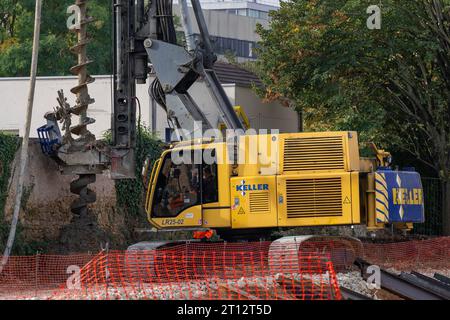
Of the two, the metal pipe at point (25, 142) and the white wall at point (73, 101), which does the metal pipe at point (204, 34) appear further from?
the white wall at point (73, 101)

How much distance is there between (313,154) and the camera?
68.0 feet

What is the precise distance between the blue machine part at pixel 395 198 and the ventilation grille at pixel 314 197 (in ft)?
2.60

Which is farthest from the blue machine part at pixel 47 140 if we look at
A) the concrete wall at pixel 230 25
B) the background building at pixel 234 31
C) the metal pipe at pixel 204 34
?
the concrete wall at pixel 230 25

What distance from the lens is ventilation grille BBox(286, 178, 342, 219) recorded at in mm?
20516

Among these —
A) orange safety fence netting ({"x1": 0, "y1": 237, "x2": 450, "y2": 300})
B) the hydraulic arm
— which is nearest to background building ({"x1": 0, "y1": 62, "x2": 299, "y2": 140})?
the hydraulic arm

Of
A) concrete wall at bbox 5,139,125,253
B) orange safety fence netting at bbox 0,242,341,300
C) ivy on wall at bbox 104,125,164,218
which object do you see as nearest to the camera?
orange safety fence netting at bbox 0,242,341,300

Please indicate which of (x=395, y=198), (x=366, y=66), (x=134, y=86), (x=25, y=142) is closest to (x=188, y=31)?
(x=134, y=86)

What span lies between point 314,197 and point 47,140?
6479 mm

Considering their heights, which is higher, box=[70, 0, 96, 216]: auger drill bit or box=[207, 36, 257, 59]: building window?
box=[207, 36, 257, 59]: building window

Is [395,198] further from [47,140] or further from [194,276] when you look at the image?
[47,140]

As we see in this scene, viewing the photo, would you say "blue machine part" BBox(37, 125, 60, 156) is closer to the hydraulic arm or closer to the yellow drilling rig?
the hydraulic arm

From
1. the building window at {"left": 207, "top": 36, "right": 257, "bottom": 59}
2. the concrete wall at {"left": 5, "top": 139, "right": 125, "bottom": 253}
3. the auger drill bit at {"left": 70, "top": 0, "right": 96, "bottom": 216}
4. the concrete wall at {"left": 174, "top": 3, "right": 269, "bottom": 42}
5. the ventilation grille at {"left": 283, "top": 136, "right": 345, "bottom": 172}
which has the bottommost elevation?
the concrete wall at {"left": 5, "top": 139, "right": 125, "bottom": 253}

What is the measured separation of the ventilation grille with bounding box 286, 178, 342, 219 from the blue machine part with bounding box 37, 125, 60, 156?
584 centimetres

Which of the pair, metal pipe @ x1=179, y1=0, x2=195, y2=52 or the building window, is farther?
the building window
